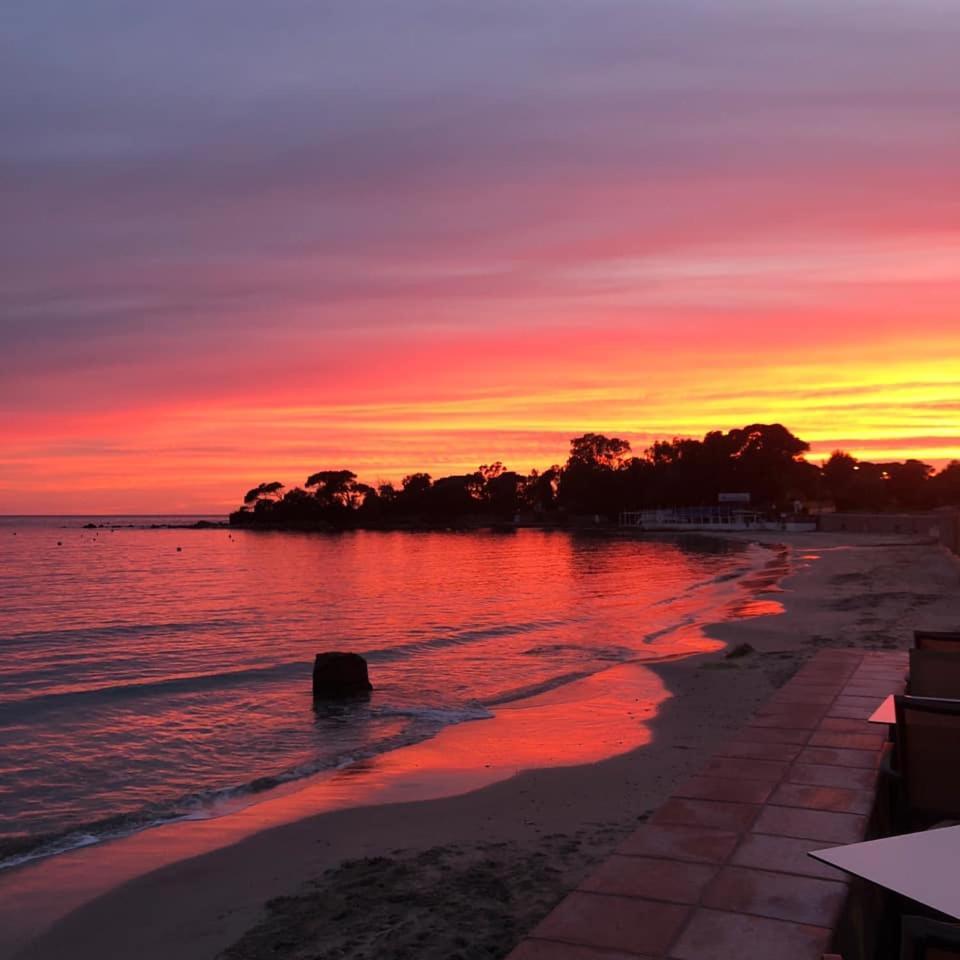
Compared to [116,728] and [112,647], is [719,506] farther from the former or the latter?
[116,728]

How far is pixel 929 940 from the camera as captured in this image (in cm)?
242

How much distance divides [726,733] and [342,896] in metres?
6.05

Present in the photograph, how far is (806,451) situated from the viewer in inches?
4678

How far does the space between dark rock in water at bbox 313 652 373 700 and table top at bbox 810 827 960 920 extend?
42.7 feet

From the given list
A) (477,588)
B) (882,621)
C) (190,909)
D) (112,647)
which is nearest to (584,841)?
(190,909)

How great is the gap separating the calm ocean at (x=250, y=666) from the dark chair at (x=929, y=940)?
7936 mm

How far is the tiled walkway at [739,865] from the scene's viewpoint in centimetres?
395

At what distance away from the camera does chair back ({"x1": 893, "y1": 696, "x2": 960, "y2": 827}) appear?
16.3 ft

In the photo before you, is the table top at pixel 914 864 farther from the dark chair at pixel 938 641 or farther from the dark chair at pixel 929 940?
the dark chair at pixel 938 641

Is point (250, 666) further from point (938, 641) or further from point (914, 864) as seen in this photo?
point (914, 864)

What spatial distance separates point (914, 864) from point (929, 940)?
0.66 m

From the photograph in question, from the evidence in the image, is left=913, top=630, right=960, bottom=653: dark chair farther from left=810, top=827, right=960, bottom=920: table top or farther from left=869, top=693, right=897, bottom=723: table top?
left=810, top=827, right=960, bottom=920: table top

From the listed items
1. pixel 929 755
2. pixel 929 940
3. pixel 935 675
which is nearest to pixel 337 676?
pixel 935 675


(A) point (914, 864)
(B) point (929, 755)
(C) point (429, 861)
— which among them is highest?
(A) point (914, 864)
